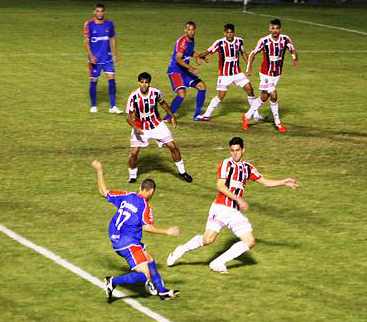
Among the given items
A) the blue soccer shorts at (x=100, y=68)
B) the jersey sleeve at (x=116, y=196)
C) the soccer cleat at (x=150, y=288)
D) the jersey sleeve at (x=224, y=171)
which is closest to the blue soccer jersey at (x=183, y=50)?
→ the blue soccer shorts at (x=100, y=68)

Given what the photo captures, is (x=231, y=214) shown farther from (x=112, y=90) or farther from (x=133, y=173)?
(x=112, y=90)

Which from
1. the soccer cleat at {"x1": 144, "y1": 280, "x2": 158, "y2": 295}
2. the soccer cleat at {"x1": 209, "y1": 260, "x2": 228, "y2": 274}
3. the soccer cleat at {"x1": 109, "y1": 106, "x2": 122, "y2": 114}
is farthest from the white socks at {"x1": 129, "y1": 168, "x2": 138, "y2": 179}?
the soccer cleat at {"x1": 109, "y1": 106, "x2": 122, "y2": 114}

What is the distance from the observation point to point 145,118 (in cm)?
1702

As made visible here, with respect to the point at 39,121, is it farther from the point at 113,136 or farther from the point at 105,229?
the point at 105,229

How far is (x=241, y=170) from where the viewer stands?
12.8 m

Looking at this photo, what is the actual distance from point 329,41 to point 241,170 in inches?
968

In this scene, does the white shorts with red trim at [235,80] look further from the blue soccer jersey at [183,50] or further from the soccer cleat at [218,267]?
the soccer cleat at [218,267]

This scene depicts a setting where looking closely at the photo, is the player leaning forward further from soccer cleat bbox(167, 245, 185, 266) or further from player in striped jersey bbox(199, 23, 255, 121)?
player in striped jersey bbox(199, 23, 255, 121)

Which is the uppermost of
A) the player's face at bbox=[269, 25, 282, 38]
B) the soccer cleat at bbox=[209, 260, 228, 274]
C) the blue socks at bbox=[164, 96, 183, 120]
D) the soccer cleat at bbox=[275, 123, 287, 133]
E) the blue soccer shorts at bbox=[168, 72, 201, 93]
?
the player's face at bbox=[269, 25, 282, 38]

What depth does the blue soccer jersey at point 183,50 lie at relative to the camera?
21.2 metres

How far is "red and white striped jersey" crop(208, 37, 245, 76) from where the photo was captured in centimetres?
2142

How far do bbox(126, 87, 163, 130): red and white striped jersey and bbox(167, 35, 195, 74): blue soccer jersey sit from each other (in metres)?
4.52

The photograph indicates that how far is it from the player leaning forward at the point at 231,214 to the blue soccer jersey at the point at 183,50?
28.8 ft

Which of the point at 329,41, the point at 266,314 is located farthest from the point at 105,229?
the point at 329,41
